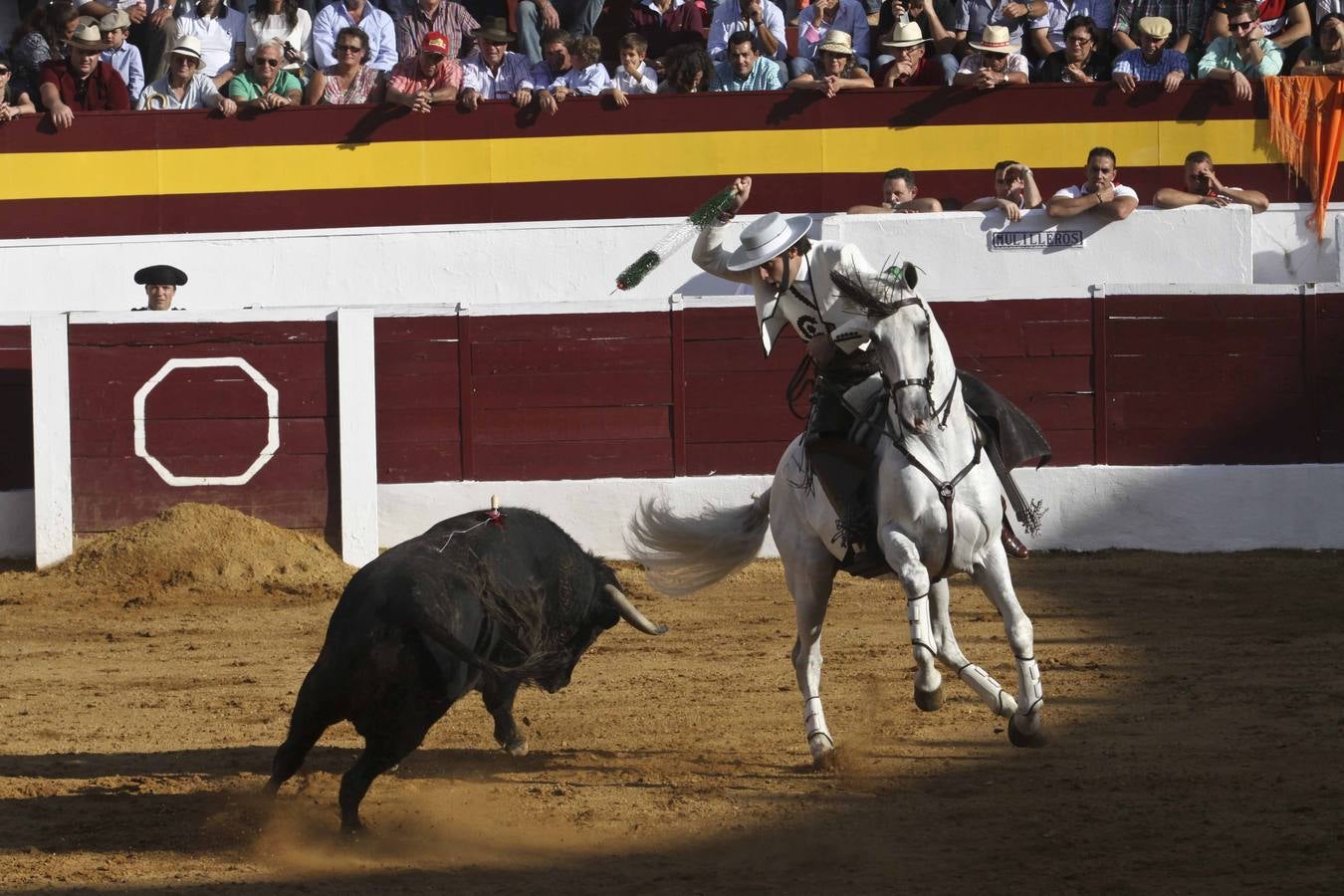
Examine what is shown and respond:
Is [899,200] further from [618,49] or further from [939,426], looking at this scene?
[939,426]

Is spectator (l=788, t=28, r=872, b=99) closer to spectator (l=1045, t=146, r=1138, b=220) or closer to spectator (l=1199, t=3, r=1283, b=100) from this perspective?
spectator (l=1045, t=146, r=1138, b=220)

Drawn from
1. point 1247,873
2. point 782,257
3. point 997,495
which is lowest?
point 1247,873

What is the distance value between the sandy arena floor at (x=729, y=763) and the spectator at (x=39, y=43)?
4.81 m

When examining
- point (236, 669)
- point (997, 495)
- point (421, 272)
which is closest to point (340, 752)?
point (236, 669)

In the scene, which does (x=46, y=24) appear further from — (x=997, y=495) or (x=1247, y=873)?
(x=1247, y=873)

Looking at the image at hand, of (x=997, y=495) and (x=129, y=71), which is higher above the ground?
(x=129, y=71)

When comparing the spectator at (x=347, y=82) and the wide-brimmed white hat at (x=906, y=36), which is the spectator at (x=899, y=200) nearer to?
the wide-brimmed white hat at (x=906, y=36)

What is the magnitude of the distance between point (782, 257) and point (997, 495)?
3.54 ft

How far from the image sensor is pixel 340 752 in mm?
6289

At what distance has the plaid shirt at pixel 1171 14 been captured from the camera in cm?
1222

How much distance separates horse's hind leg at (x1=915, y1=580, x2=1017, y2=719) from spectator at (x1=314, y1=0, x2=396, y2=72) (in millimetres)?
7800

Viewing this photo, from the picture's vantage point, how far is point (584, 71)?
1263 centimetres

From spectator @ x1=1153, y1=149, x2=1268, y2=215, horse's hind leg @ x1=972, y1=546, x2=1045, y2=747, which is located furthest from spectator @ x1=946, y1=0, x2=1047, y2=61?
horse's hind leg @ x1=972, y1=546, x2=1045, y2=747

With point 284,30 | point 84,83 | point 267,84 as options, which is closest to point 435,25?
point 284,30
